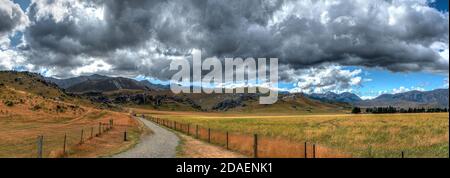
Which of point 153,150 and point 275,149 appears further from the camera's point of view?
point 153,150

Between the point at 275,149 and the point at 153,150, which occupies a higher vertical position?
the point at 275,149

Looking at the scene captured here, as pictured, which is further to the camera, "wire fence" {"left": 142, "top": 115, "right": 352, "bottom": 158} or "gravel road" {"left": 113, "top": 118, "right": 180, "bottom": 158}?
"gravel road" {"left": 113, "top": 118, "right": 180, "bottom": 158}

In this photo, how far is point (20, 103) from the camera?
128250 millimetres

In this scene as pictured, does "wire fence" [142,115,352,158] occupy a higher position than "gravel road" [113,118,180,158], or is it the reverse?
"wire fence" [142,115,352,158]

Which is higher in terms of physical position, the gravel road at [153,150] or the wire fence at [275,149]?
the wire fence at [275,149]

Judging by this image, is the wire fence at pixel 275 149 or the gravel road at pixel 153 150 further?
the gravel road at pixel 153 150
